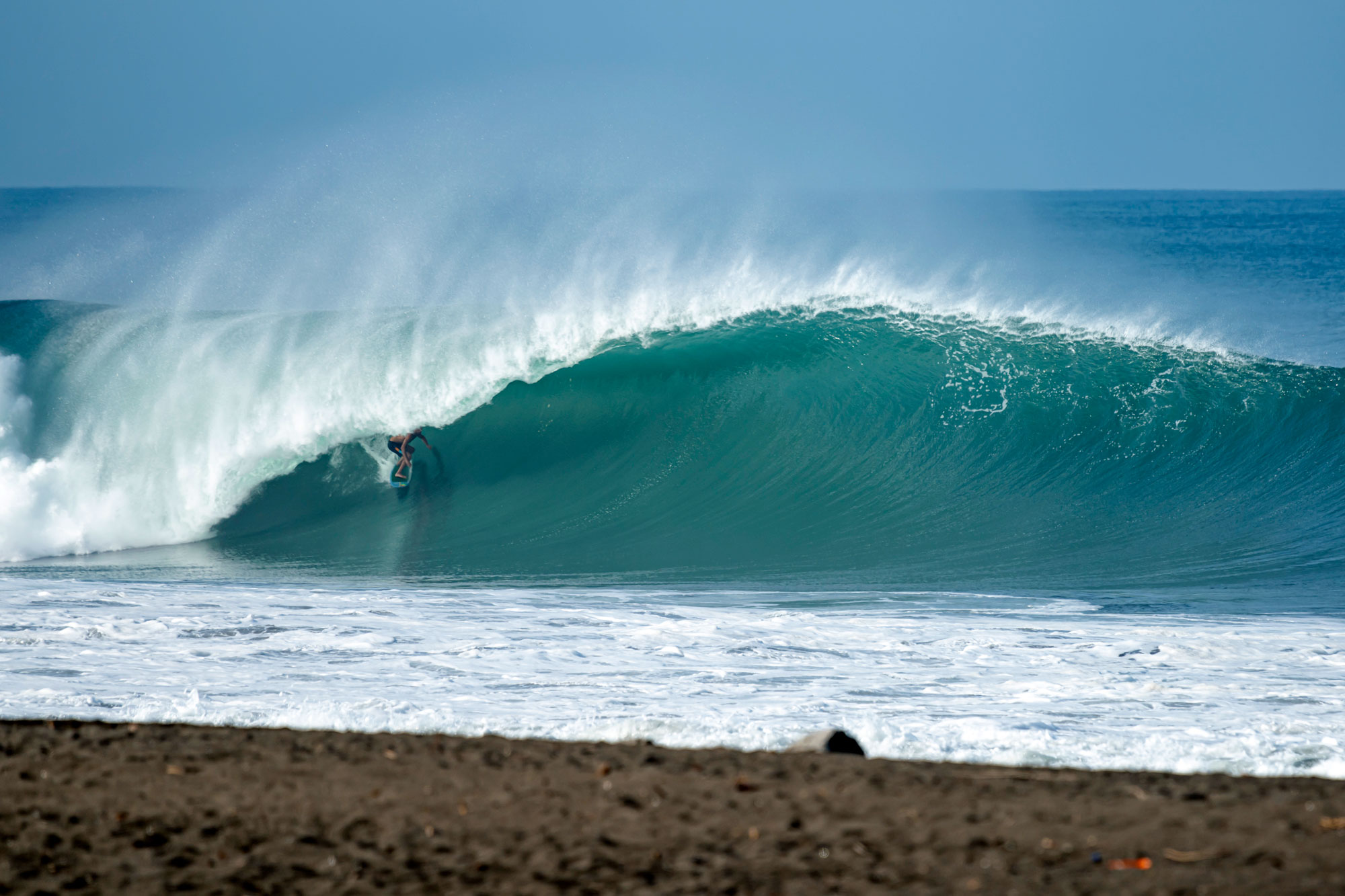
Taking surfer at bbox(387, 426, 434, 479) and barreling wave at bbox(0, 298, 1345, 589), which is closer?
barreling wave at bbox(0, 298, 1345, 589)

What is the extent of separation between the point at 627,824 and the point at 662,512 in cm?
706

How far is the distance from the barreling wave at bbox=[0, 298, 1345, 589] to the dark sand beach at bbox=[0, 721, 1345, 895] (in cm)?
466

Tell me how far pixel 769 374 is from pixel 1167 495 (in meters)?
4.44

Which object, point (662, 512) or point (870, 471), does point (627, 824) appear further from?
point (870, 471)

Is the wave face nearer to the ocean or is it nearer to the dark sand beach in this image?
the ocean

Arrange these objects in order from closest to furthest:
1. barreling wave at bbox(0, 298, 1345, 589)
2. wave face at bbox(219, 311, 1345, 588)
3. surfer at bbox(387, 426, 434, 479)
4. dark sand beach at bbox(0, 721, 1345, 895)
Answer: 1. dark sand beach at bbox(0, 721, 1345, 895)
2. wave face at bbox(219, 311, 1345, 588)
3. barreling wave at bbox(0, 298, 1345, 589)
4. surfer at bbox(387, 426, 434, 479)

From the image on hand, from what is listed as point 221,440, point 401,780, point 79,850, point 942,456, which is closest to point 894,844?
point 401,780

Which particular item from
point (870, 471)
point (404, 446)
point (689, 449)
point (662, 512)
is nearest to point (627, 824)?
point (662, 512)

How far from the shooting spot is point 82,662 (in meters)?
5.48

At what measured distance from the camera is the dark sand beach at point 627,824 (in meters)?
2.72

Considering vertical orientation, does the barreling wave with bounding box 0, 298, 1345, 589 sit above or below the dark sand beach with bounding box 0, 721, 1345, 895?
above

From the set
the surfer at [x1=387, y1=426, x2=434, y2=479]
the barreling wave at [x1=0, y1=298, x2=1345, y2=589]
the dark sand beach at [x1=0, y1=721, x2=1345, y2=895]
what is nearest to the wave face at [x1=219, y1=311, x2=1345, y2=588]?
the barreling wave at [x1=0, y1=298, x2=1345, y2=589]

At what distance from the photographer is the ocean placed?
4938mm

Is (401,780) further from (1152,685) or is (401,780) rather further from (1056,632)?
(1056,632)
